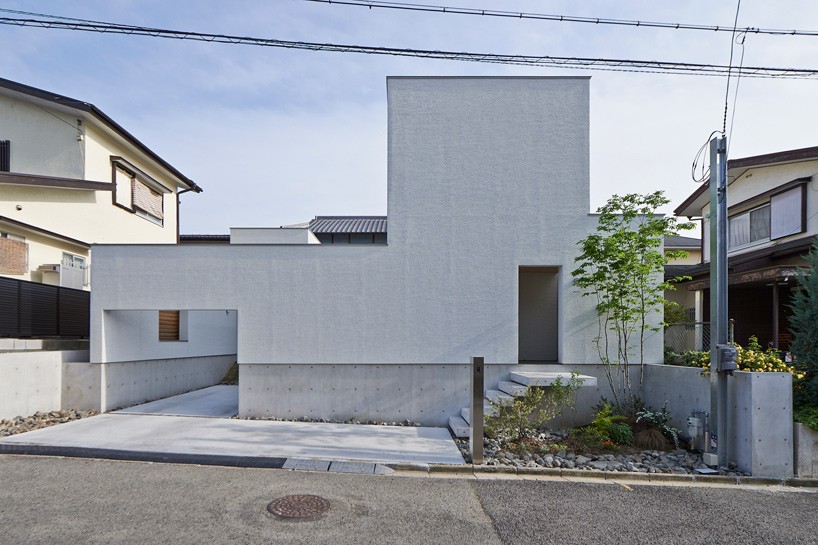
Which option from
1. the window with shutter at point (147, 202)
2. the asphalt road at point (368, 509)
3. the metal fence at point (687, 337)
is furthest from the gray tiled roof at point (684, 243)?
the window with shutter at point (147, 202)

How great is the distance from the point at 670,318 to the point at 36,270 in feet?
45.5

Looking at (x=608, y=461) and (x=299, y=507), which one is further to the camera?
(x=608, y=461)

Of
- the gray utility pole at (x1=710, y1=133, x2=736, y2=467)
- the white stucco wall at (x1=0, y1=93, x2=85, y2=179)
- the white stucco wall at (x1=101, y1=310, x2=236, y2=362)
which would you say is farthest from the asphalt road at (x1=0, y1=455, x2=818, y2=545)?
the white stucco wall at (x1=0, y1=93, x2=85, y2=179)

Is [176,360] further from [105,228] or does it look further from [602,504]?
[602,504]

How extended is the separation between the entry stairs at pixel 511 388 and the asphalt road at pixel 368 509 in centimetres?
190

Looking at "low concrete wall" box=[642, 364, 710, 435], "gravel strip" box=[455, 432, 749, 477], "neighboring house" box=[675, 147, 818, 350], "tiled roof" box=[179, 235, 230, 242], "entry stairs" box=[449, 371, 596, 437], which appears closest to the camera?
"gravel strip" box=[455, 432, 749, 477]

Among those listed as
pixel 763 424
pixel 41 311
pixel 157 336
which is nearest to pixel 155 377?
pixel 157 336

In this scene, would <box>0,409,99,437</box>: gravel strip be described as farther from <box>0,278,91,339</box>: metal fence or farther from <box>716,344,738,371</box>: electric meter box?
<box>716,344,738,371</box>: electric meter box

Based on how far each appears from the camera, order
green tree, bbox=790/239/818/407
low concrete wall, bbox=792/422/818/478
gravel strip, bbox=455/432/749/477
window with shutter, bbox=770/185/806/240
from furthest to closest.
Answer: window with shutter, bbox=770/185/806/240 < green tree, bbox=790/239/818/407 < gravel strip, bbox=455/432/749/477 < low concrete wall, bbox=792/422/818/478

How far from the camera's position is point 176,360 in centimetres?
1126

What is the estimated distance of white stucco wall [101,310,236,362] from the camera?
8.96 meters

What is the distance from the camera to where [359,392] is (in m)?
8.41

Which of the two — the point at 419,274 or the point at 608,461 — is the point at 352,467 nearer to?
the point at 608,461

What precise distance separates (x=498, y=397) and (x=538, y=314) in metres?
2.85
